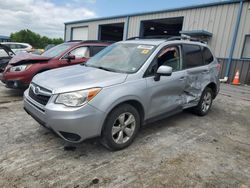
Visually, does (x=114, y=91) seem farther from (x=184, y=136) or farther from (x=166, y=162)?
(x=184, y=136)

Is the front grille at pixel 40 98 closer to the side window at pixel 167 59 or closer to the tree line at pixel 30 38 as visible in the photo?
the side window at pixel 167 59

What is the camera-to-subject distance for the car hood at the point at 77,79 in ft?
9.90

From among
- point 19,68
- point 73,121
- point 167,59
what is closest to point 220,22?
point 167,59

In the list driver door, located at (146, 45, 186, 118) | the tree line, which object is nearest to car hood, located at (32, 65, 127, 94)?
driver door, located at (146, 45, 186, 118)

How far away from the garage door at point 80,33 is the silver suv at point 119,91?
18.5 meters

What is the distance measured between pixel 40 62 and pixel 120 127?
4023 mm

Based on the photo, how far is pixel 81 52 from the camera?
7.12 m

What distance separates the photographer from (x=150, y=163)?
3.12 metres

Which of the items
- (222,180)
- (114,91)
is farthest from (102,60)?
(222,180)

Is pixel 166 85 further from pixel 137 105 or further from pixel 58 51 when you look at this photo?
pixel 58 51

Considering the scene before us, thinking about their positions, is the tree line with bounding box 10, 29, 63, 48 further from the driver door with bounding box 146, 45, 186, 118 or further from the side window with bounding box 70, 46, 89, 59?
the driver door with bounding box 146, 45, 186, 118

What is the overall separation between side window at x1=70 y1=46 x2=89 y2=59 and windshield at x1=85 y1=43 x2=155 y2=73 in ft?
8.57

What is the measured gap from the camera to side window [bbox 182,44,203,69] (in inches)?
180

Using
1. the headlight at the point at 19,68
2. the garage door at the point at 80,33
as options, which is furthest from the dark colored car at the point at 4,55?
the garage door at the point at 80,33
